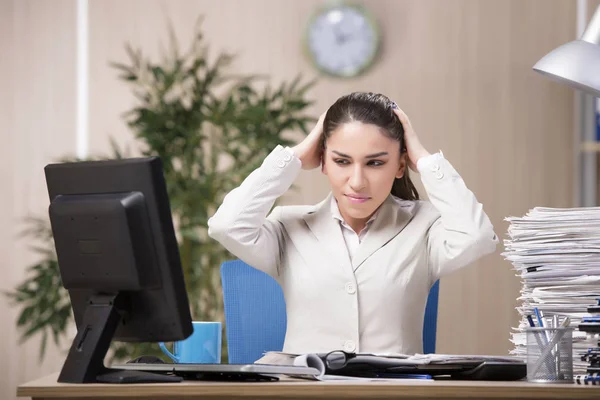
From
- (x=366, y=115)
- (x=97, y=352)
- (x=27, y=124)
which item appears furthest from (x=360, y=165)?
(x=27, y=124)

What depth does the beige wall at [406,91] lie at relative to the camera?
4.29m

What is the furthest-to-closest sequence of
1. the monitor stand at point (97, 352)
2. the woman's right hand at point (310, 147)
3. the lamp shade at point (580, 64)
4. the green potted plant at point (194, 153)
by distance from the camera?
the green potted plant at point (194, 153) → the woman's right hand at point (310, 147) → the lamp shade at point (580, 64) → the monitor stand at point (97, 352)

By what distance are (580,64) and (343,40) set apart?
2.86 meters

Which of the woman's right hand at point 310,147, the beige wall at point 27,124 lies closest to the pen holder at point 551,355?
the woman's right hand at point 310,147

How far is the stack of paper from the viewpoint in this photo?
5.25ft

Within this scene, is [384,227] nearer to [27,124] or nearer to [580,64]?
[580,64]

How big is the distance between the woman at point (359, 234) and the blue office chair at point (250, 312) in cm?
5

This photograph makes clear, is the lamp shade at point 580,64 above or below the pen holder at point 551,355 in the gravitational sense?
above

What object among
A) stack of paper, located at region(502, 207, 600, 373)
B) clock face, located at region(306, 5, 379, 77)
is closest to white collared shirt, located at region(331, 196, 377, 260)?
stack of paper, located at region(502, 207, 600, 373)

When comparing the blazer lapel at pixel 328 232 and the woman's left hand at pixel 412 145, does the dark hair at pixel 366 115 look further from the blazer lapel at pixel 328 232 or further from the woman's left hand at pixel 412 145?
the blazer lapel at pixel 328 232

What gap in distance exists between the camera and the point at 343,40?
4.37 meters

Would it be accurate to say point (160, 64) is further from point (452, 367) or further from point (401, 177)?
point (452, 367)

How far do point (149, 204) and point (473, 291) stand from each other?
3085mm

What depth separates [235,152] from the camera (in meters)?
3.88
